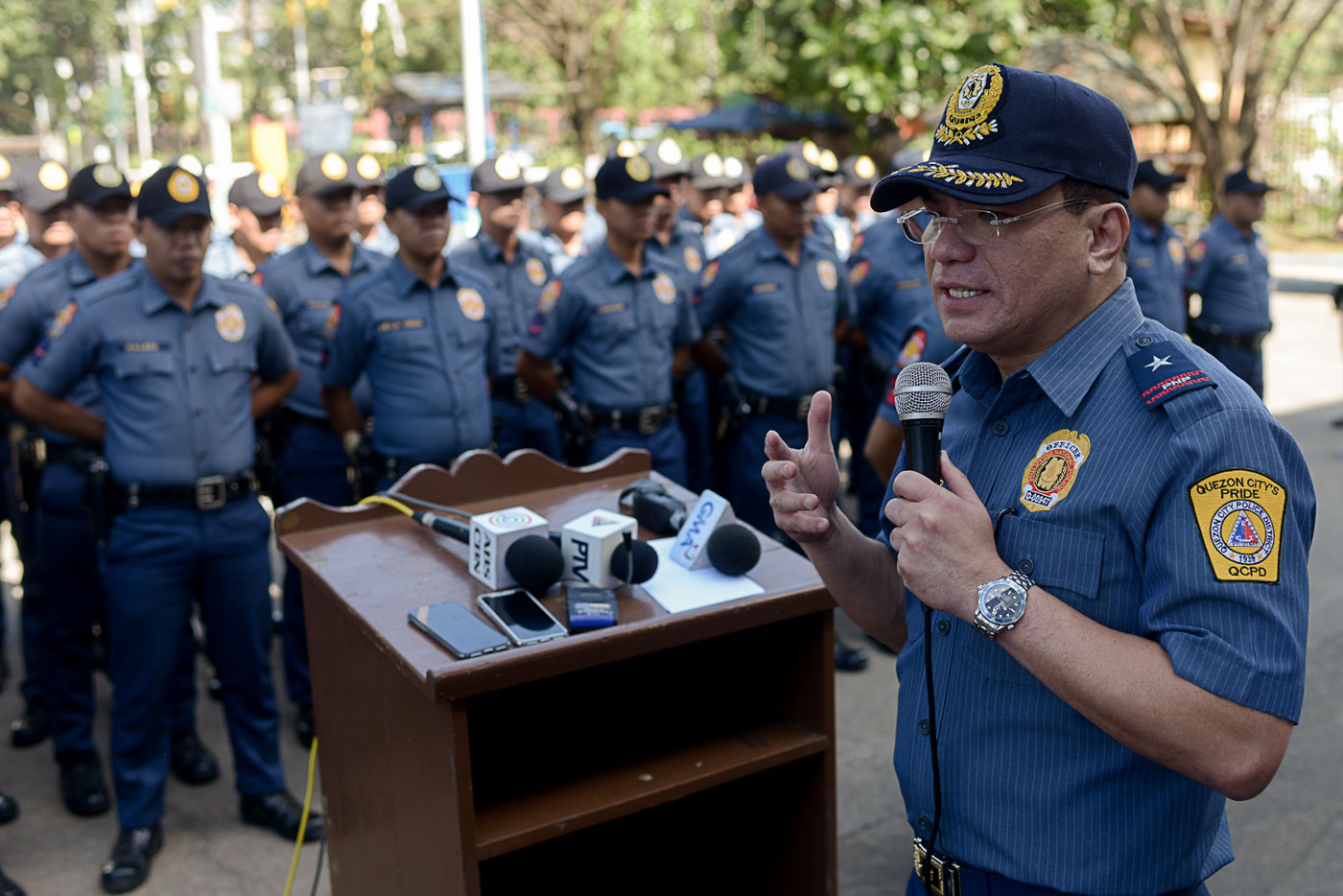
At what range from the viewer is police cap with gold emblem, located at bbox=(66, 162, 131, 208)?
467 centimetres

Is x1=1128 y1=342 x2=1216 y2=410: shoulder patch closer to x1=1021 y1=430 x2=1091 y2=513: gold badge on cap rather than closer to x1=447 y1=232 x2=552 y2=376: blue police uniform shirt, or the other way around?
x1=1021 y1=430 x2=1091 y2=513: gold badge on cap

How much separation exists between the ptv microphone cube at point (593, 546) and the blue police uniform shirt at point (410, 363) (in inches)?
90.6

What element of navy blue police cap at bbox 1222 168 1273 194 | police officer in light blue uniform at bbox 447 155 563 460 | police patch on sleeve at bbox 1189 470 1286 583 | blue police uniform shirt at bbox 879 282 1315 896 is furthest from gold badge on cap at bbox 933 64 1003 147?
navy blue police cap at bbox 1222 168 1273 194

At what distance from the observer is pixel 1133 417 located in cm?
146

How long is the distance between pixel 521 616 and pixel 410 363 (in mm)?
2580

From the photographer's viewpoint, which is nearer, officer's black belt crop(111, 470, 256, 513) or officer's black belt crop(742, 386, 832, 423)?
officer's black belt crop(111, 470, 256, 513)

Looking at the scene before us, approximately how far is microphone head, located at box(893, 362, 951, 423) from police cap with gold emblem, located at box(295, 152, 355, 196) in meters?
4.40

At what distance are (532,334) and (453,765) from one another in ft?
11.3

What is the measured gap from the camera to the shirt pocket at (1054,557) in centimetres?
144

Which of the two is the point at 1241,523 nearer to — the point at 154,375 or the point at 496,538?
the point at 496,538

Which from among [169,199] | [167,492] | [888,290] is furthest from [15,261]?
[888,290]

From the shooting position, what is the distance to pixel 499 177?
21.9ft

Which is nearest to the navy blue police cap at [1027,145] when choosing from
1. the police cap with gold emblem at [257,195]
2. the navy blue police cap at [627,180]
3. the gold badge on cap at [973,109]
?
the gold badge on cap at [973,109]

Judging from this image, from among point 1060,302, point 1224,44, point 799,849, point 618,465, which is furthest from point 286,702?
point 1224,44
